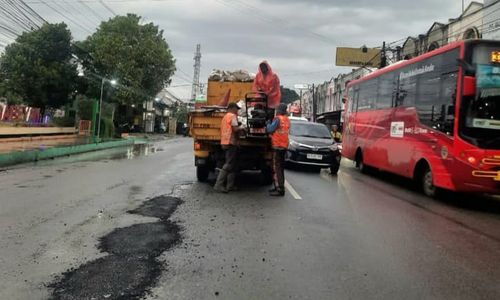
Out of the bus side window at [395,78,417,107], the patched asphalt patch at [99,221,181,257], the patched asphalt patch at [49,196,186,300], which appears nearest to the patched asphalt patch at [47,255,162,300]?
the patched asphalt patch at [49,196,186,300]

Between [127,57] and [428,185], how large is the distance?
3537 centimetres

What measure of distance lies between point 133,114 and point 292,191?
147 ft

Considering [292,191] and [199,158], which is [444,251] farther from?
[199,158]

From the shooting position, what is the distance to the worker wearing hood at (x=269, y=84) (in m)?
11.8

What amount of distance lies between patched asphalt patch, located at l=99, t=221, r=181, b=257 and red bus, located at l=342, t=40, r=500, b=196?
20.7 feet

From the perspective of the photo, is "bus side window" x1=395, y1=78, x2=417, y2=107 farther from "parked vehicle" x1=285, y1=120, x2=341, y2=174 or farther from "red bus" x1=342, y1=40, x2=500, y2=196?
"parked vehicle" x1=285, y1=120, x2=341, y2=174

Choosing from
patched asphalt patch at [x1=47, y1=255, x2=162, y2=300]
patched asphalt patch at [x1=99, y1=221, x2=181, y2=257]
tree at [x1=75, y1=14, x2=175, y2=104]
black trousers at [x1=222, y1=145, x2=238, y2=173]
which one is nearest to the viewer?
patched asphalt patch at [x1=47, y1=255, x2=162, y2=300]

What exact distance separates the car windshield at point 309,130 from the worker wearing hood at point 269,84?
5934mm

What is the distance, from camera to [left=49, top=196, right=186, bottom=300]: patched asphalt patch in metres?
4.41

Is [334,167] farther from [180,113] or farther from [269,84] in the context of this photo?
[180,113]

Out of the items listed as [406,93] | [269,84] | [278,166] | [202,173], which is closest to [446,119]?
[406,93]

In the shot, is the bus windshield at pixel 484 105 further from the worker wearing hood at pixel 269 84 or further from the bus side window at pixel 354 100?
the bus side window at pixel 354 100

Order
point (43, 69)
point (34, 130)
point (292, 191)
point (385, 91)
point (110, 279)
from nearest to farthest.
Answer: point (110, 279), point (292, 191), point (385, 91), point (34, 130), point (43, 69)

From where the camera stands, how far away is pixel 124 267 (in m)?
5.14
